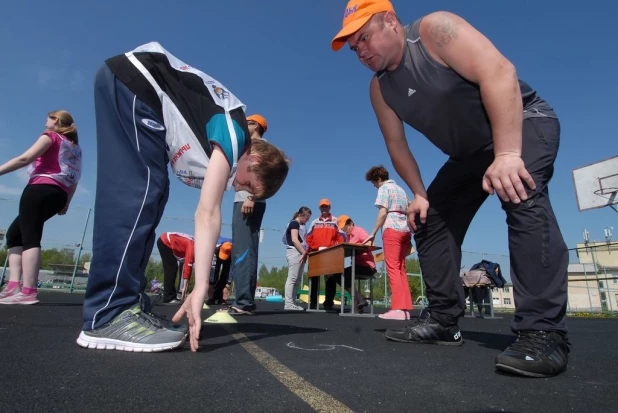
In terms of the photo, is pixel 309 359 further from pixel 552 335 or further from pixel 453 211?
pixel 453 211

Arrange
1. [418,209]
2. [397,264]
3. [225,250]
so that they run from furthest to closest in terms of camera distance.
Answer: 1. [225,250]
2. [397,264]
3. [418,209]

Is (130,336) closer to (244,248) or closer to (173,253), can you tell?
(244,248)

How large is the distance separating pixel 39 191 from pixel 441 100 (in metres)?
3.64

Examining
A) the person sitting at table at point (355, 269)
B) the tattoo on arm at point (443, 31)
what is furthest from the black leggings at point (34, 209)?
the person sitting at table at point (355, 269)

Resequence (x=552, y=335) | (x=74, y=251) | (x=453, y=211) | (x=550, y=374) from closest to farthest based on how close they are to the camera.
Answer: (x=550, y=374) < (x=552, y=335) < (x=453, y=211) < (x=74, y=251)

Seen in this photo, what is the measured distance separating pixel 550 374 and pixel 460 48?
1391 millimetres

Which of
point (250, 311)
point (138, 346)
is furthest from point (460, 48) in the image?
point (250, 311)

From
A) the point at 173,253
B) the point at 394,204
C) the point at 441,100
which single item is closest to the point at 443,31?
the point at 441,100

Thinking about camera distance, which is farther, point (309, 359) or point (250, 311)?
point (250, 311)

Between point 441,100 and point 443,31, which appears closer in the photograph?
point 443,31

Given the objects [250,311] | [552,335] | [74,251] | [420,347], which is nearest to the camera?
[552,335]

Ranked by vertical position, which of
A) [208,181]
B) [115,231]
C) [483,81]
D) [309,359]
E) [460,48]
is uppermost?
[460,48]

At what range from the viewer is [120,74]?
75.4 inches

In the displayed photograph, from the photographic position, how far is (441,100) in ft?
6.31
